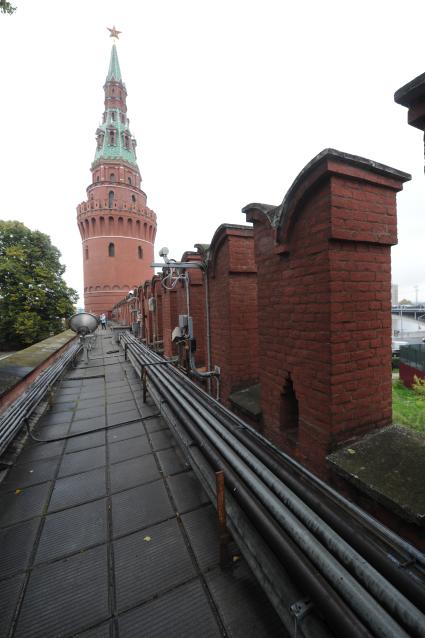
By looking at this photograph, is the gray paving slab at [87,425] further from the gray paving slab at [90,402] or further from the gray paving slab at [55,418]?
the gray paving slab at [90,402]

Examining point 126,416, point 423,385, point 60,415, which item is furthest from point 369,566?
point 423,385

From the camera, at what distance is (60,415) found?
4.44 meters

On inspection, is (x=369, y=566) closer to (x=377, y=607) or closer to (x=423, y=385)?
(x=377, y=607)

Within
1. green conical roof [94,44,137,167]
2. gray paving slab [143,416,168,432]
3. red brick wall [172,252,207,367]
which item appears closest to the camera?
gray paving slab [143,416,168,432]

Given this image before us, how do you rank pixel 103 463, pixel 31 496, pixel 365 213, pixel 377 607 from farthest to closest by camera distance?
pixel 103 463
pixel 31 496
pixel 365 213
pixel 377 607

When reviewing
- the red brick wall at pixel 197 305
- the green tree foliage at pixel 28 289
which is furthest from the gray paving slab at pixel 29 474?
the green tree foliage at pixel 28 289

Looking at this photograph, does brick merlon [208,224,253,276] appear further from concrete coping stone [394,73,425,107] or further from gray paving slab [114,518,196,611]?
gray paving slab [114,518,196,611]

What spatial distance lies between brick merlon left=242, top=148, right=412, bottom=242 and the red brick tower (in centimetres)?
3331

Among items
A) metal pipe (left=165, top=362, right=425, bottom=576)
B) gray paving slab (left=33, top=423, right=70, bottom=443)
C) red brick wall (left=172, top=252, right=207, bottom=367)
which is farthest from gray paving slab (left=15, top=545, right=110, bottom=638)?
red brick wall (left=172, top=252, right=207, bottom=367)

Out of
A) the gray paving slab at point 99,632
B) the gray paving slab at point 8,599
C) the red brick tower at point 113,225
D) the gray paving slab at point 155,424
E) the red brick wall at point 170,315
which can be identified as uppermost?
the red brick tower at point 113,225

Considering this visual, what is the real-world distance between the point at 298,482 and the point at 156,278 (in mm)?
7834

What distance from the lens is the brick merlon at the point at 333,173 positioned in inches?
76.7

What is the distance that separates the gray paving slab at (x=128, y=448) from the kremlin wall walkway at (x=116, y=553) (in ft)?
0.04

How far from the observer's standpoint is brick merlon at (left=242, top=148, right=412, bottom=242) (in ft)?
6.40
